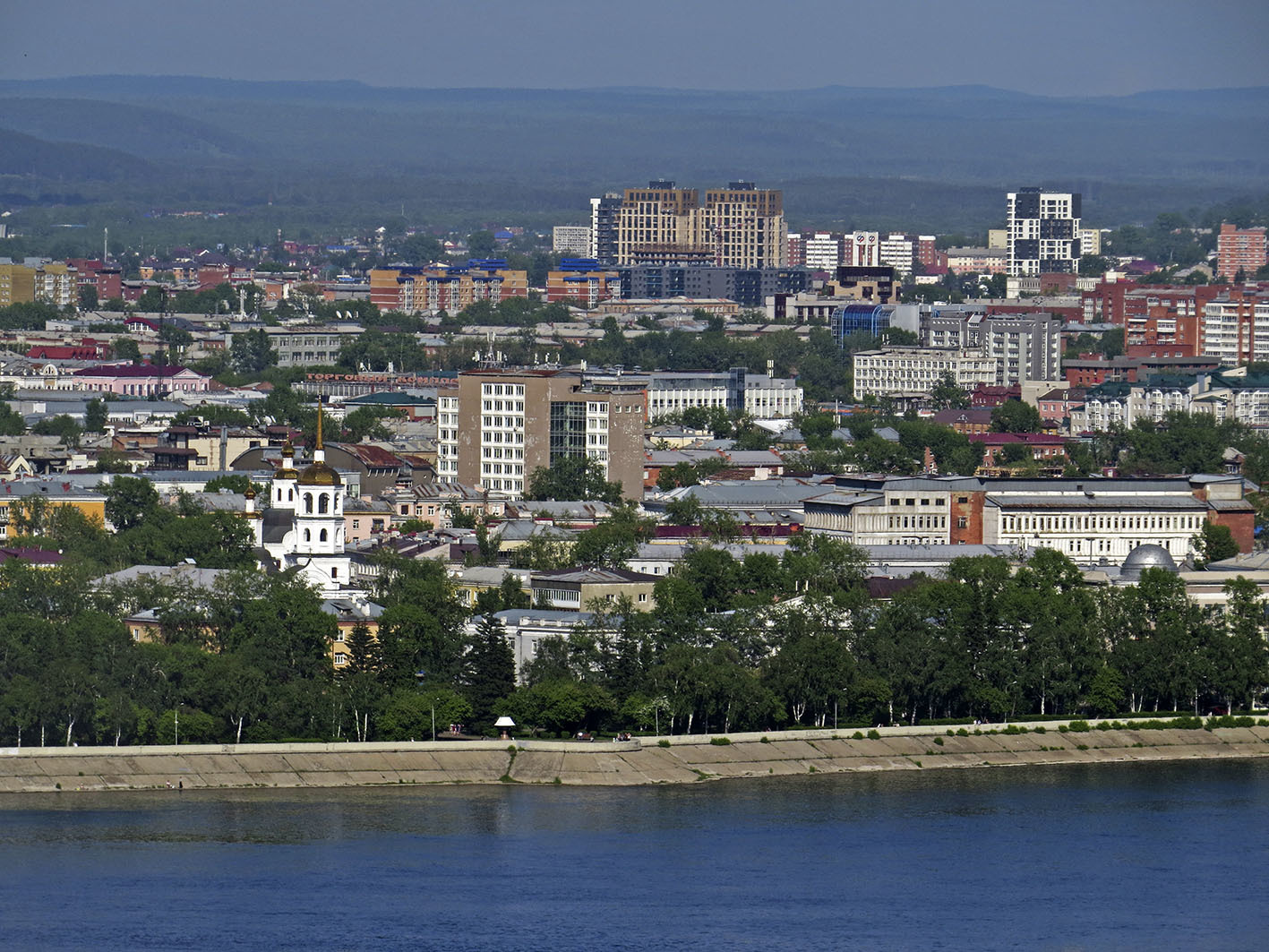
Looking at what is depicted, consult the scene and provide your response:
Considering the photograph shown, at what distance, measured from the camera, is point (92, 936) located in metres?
22.8

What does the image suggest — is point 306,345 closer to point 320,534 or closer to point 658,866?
point 320,534

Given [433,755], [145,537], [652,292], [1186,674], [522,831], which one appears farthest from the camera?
[652,292]

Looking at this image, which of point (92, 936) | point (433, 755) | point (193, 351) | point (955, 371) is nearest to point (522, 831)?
point (433, 755)

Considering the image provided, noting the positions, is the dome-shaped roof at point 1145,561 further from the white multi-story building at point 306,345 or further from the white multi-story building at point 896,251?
the white multi-story building at point 896,251

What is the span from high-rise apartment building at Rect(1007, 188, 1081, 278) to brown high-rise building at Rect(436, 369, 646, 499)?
6785 centimetres

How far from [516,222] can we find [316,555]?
414 feet

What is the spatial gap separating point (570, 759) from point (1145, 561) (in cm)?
1068

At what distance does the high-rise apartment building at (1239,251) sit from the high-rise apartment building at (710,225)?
16761 mm

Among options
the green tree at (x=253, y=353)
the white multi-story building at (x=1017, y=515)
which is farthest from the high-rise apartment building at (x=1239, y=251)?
the white multi-story building at (x=1017, y=515)

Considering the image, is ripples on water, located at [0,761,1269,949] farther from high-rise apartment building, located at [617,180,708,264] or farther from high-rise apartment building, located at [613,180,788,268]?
high-rise apartment building, located at [617,180,708,264]

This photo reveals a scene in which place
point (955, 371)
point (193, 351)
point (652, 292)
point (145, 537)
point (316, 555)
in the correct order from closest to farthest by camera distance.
A: point (316, 555) < point (145, 537) < point (955, 371) < point (193, 351) < point (652, 292)

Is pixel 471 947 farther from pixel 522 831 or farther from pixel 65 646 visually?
pixel 65 646

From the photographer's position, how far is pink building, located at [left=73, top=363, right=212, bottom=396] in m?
70.6

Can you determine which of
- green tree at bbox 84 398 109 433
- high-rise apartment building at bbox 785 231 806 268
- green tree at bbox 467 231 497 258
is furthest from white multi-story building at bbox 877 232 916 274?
green tree at bbox 84 398 109 433
